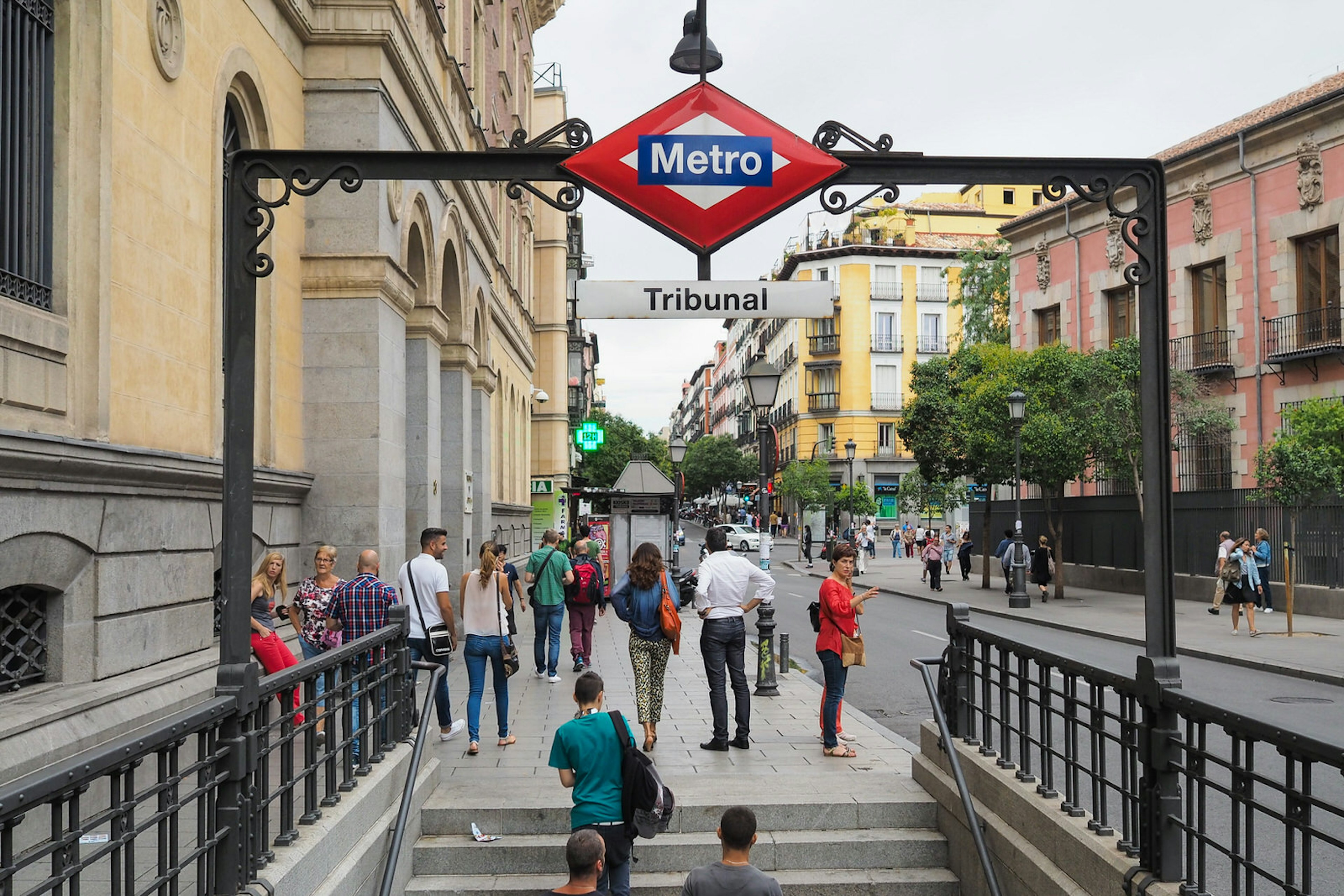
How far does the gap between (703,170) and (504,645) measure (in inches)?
221

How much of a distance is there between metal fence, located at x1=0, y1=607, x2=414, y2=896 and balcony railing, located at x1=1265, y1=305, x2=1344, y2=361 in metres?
25.2

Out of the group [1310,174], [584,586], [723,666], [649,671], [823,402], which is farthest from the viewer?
[823,402]

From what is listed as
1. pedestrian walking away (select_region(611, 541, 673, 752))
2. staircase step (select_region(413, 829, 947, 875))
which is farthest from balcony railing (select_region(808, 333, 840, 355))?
staircase step (select_region(413, 829, 947, 875))

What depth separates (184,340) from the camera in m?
9.91

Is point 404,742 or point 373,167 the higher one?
point 373,167

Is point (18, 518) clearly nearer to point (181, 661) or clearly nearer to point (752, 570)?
point (181, 661)

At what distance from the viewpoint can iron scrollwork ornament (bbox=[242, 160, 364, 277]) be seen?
19.3ft

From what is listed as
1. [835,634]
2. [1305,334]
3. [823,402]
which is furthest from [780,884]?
[823,402]

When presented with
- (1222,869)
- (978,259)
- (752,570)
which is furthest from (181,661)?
(978,259)

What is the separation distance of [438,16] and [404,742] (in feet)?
41.3

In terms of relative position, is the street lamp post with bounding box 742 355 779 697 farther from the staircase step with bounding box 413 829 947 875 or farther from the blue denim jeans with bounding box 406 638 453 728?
the staircase step with bounding box 413 829 947 875

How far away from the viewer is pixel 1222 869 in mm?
7246

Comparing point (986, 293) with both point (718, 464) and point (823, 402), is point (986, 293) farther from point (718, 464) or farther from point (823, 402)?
point (718, 464)

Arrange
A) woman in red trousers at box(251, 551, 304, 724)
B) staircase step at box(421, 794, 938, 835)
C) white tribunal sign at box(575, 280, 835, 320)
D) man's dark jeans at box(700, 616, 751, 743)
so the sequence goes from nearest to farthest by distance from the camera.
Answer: white tribunal sign at box(575, 280, 835, 320), staircase step at box(421, 794, 938, 835), woman in red trousers at box(251, 551, 304, 724), man's dark jeans at box(700, 616, 751, 743)
